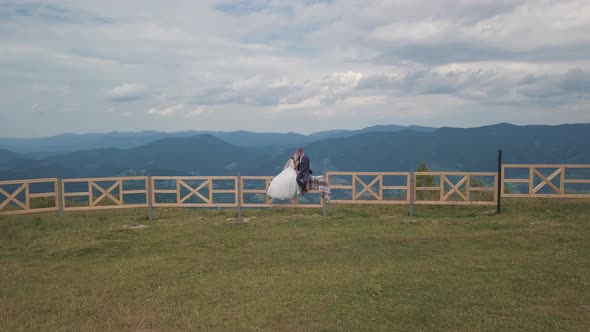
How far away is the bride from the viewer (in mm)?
13656

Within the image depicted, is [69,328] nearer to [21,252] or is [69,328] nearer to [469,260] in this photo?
[21,252]

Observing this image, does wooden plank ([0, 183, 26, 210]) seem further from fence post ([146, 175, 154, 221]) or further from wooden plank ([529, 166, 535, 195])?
wooden plank ([529, 166, 535, 195])

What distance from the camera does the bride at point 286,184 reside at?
13.7m

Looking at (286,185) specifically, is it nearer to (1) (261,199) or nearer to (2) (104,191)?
(1) (261,199)

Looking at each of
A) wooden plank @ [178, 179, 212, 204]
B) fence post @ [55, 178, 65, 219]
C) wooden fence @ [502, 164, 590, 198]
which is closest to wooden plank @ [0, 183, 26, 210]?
fence post @ [55, 178, 65, 219]

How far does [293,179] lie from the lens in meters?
13.6

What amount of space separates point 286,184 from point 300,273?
18.4ft

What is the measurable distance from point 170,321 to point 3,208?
1259cm

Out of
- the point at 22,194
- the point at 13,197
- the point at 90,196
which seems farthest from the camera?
the point at 90,196

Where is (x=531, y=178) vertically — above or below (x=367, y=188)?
above

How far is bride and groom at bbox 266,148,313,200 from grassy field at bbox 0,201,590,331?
0.95 m

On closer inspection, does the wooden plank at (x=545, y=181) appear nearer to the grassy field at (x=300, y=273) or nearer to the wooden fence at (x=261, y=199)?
the grassy field at (x=300, y=273)

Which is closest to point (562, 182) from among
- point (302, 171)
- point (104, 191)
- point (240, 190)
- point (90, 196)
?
point (302, 171)

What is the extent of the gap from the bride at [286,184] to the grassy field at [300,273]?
89cm
